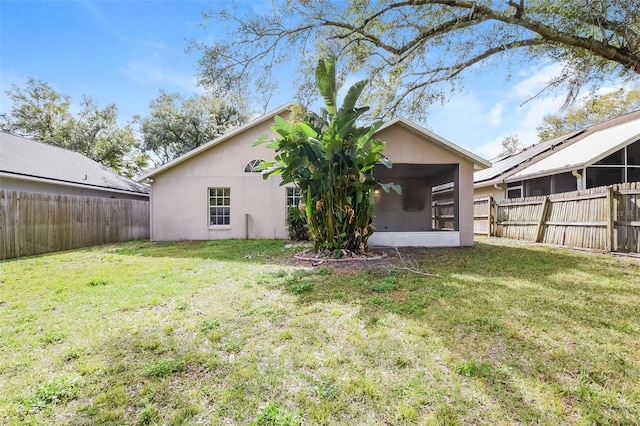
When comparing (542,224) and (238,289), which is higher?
(542,224)

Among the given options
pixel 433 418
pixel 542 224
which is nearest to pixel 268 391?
pixel 433 418

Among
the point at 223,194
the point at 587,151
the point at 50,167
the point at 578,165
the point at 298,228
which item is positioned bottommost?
the point at 298,228

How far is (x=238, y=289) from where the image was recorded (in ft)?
17.5

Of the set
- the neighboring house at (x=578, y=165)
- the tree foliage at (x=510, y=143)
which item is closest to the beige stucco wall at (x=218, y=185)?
the neighboring house at (x=578, y=165)

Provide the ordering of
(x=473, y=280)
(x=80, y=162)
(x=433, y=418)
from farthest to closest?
(x=80, y=162) < (x=473, y=280) < (x=433, y=418)

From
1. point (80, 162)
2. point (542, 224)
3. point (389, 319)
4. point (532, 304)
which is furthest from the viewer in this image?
point (80, 162)

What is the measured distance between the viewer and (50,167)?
1316 centimetres

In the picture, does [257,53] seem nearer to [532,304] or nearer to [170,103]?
[532,304]

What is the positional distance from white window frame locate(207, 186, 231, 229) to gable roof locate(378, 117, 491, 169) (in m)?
7.06

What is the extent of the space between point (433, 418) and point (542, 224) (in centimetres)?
1163

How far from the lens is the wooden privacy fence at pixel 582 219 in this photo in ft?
26.9

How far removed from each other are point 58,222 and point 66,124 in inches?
766

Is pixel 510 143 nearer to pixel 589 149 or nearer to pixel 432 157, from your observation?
pixel 589 149

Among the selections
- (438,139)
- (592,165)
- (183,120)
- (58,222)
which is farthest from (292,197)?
(183,120)
